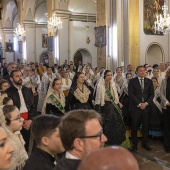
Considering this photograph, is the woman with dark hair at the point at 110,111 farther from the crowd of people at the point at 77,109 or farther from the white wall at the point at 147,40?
the white wall at the point at 147,40

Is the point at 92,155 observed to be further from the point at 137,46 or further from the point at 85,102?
the point at 137,46

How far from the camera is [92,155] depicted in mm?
1063

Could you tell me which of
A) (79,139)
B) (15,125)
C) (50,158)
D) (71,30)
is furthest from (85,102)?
(71,30)

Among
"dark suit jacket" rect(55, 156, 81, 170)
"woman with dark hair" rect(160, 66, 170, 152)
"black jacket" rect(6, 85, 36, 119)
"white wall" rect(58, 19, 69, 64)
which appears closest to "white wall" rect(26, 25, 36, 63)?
"white wall" rect(58, 19, 69, 64)

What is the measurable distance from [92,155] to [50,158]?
1339 millimetres

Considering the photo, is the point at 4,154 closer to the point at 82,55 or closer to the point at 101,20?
the point at 101,20

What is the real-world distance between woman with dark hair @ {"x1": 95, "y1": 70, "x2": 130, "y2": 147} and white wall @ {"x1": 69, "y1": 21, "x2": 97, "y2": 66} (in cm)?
1433

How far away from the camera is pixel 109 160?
3.34 feet

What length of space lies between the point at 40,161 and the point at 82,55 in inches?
801

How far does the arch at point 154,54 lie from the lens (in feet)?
46.6

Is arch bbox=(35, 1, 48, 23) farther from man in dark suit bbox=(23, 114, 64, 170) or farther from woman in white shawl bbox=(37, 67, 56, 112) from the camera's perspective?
man in dark suit bbox=(23, 114, 64, 170)

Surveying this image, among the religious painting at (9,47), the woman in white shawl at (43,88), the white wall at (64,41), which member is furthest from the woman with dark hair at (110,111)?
the religious painting at (9,47)

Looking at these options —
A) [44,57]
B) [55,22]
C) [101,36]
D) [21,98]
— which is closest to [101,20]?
[101,36]

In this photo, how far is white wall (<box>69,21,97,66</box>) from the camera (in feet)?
67.3
